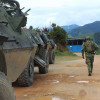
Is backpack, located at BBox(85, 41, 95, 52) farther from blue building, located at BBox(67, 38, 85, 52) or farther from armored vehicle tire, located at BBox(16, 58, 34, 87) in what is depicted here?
blue building, located at BBox(67, 38, 85, 52)

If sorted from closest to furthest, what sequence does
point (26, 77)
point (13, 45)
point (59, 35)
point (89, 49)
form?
point (13, 45), point (26, 77), point (89, 49), point (59, 35)

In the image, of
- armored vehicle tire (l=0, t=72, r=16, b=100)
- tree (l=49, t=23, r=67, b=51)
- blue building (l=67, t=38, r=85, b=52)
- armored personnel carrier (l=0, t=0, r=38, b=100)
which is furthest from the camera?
blue building (l=67, t=38, r=85, b=52)

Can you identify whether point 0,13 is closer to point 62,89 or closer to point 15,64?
point 15,64

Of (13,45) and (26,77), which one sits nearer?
(13,45)

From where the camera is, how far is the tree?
2681cm

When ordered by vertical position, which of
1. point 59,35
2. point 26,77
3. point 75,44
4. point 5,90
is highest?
point 5,90

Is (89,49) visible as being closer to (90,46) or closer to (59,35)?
(90,46)

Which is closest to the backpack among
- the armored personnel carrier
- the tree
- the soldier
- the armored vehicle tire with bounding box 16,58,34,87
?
the soldier

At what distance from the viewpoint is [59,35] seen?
27.1m

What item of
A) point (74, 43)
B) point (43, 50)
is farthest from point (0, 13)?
point (74, 43)

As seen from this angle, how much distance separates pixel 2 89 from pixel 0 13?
2.56 meters

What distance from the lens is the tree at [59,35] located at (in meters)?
26.8

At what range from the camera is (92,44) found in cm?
834

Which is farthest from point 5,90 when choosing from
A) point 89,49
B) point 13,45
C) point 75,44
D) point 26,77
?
point 75,44
